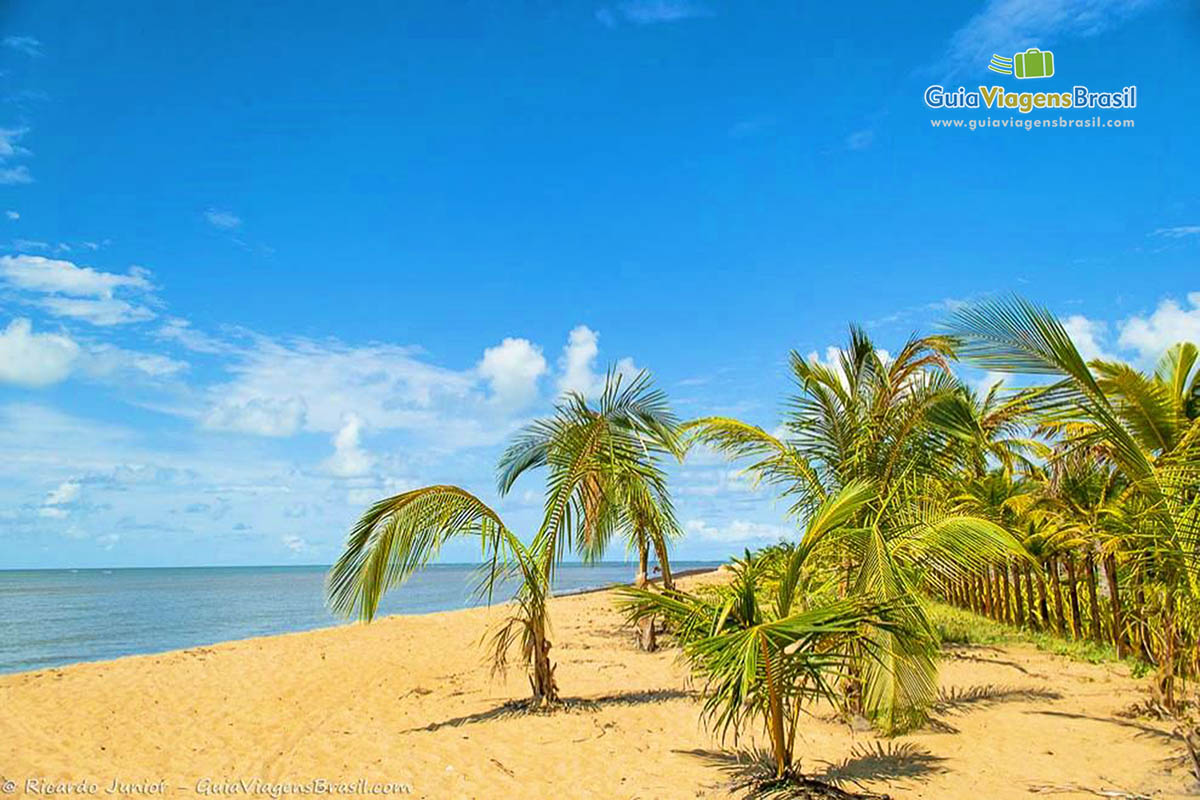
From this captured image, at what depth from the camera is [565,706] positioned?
8.51 m

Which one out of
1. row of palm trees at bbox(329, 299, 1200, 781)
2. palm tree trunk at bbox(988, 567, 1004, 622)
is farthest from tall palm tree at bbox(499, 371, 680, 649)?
palm tree trunk at bbox(988, 567, 1004, 622)

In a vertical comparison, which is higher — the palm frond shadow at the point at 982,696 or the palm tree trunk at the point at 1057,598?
the palm tree trunk at the point at 1057,598

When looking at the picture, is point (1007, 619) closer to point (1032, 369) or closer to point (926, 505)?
point (926, 505)

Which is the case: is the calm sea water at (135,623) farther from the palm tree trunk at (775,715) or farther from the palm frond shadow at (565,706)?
the palm tree trunk at (775,715)

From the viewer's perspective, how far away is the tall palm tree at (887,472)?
20.5ft

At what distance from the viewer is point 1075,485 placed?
37.1 feet

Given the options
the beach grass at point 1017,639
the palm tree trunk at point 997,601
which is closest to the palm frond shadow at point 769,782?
the beach grass at point 1017,639

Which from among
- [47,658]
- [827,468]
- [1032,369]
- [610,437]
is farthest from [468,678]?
[47,658]

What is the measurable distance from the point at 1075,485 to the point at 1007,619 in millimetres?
5964

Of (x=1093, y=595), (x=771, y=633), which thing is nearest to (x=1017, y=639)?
(x=1093, y=595)

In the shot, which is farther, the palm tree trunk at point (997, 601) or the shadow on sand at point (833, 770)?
the palm tree trunk at point (997, 601)

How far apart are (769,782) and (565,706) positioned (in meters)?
3.66

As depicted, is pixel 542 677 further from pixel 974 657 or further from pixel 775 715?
pixel 974 657

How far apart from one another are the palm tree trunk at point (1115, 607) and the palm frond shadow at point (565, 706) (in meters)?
6.05
